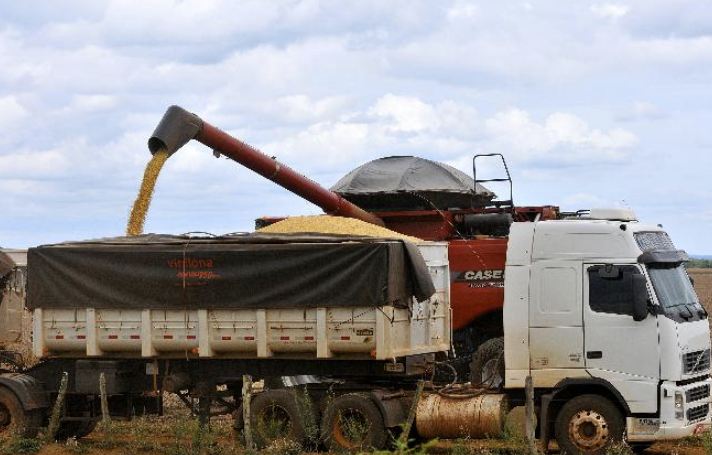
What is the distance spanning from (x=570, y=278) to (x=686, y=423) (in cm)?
237

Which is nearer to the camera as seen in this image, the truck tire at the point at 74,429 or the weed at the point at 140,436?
the weed at the point at 140,436

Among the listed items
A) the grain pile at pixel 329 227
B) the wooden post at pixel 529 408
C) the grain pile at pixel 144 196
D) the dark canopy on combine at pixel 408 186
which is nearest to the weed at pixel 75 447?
the grain pile at pixel 329 227

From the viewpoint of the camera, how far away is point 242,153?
2566cm

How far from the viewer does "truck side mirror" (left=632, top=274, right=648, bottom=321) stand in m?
15.2

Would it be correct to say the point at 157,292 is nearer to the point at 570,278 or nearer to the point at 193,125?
the point at 570,278

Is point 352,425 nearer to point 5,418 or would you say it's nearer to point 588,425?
point 588,425

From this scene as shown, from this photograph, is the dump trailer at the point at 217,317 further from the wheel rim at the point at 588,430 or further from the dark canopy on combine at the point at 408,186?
the dark canopy on combine at the point at 408,186

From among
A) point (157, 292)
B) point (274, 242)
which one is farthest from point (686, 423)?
point (157, 292)

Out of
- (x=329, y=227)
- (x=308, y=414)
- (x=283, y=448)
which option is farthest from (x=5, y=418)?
(x=329, y=227)

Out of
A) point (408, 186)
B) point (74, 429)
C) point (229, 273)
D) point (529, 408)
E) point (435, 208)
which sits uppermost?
point (408, 186)

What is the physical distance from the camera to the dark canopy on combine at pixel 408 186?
2645 cm

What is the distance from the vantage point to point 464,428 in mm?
16328

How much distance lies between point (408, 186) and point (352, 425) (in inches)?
434

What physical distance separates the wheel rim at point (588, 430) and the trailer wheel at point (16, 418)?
26.5ft
